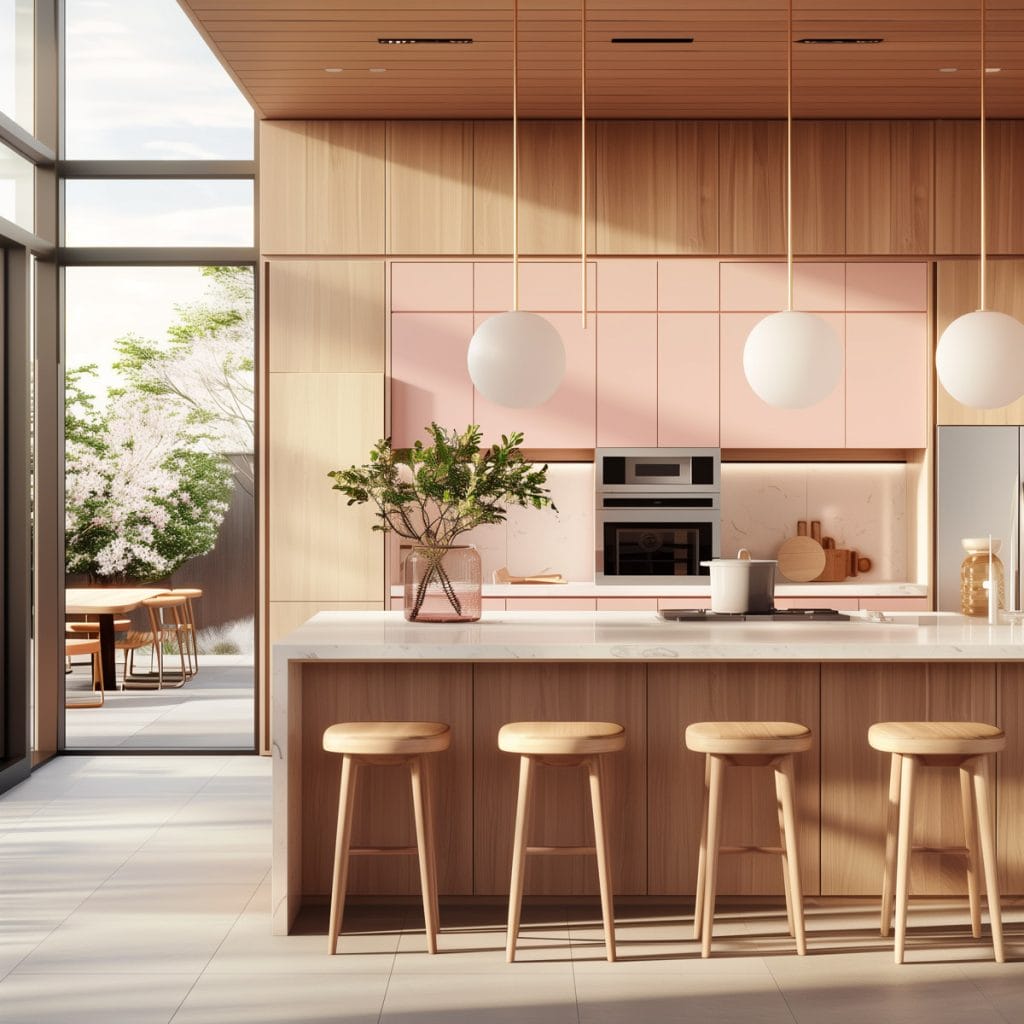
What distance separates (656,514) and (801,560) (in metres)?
0.92

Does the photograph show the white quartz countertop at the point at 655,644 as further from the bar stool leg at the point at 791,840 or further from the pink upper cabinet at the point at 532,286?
the pink upper cabinet at the point at 532,286

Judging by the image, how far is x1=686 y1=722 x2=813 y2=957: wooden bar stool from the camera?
3326mm

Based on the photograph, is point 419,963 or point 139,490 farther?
point 139,490

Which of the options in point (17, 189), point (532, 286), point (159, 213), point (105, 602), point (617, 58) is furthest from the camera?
point (105, 602)

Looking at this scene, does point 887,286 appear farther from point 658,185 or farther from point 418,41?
point 418,41

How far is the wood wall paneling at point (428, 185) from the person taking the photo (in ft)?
19.4

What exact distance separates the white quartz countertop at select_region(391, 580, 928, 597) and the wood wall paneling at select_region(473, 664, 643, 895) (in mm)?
2213

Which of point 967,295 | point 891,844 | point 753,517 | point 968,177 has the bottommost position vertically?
point 891,844

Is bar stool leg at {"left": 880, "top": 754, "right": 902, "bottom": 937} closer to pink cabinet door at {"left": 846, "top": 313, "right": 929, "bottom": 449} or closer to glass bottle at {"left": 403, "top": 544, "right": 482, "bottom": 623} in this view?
glass bottle at {"left": 403, "top": 544, "right": 482, "bottom": 623}

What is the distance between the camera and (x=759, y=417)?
6.07 m

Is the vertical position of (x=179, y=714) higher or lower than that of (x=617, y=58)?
lower

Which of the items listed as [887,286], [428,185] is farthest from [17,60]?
[887,286]

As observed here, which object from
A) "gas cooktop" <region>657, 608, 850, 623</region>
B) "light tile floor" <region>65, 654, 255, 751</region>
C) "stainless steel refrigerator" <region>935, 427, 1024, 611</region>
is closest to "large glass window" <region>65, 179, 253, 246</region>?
"light tile floor" <region>65, 654, 255, 751</region>

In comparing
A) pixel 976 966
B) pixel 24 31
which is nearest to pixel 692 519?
pixel 976 966
